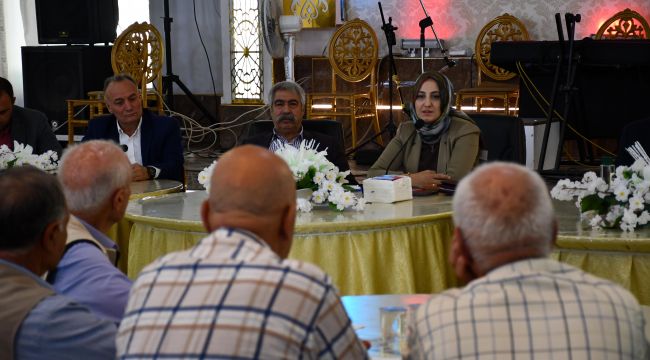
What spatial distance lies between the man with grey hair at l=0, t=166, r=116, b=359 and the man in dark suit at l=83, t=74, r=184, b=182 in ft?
10.4

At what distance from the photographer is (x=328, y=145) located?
17.5 ft

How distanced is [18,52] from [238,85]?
2.46 m

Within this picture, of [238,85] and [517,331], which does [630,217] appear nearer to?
[517,331]

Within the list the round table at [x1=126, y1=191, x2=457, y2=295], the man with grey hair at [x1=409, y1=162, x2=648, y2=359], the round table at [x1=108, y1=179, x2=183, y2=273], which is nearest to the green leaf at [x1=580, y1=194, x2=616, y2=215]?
the round table at [x1=126, y1=191, x2=457, y2=295]

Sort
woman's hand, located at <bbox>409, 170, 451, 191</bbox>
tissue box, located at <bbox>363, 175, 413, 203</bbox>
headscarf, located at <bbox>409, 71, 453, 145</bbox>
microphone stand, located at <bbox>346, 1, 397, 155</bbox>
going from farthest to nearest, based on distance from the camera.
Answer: microphone stand, located at <bbox>346, 1, 397, 155</bbox> < headscarf, located at <bbox>409, 71, 453, 145</bbox> < woman's hand, located at <bbox>409, 170, 451, 191</bbox> < tissue box, located at <bbox>363, 175, 413, 203</bbox>

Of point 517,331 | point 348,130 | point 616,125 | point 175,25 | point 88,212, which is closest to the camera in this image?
point 517,331

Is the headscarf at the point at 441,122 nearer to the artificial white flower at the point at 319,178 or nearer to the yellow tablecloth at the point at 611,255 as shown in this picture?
the artificial white flower at the point at 319,178

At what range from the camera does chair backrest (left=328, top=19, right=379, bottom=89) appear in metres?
9.90

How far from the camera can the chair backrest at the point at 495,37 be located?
9.75 m

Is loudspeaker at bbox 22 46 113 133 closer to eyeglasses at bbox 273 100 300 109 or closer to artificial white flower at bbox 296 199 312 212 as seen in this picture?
eyeglasses at bbox 273 100 300 109

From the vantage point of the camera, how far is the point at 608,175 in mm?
3822

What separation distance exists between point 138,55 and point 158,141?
159 inches

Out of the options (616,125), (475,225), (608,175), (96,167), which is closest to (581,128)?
(616,125)

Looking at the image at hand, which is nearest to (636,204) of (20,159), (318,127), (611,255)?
(611,255)
